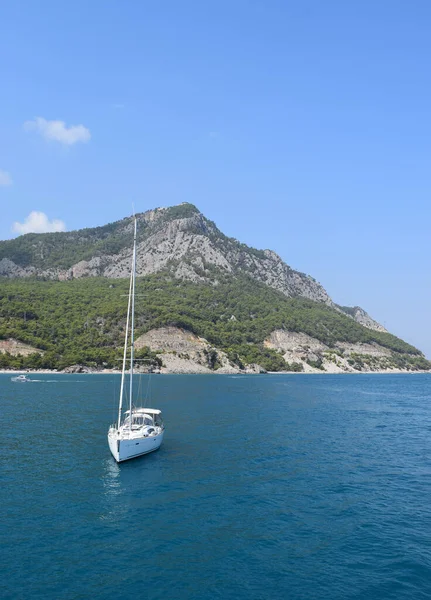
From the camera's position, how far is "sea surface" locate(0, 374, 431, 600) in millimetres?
22953

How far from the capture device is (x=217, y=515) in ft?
104

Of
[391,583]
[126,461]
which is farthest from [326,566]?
[126,461]

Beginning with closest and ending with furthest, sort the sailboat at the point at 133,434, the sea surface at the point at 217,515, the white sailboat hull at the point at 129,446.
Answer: the sea surface at the point at 217,515
the white sailboat hull at the point at 129,446
the sailboat at the point at 133,434

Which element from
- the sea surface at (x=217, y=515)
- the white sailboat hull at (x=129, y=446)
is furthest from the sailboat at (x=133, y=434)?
the sea surface at (x=217, y=515)

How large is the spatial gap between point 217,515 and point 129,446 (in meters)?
14.4

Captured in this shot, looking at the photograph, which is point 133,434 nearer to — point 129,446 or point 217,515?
point 129,446

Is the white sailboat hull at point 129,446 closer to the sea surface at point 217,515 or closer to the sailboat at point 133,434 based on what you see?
the sailboat at point 133,434

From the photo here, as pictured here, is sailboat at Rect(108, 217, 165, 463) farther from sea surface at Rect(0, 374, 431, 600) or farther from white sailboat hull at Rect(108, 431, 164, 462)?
sea surface at Rect(0, 374, 431, 600)

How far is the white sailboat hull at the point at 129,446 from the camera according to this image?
141ft

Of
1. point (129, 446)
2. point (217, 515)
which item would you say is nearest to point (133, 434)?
point (129, 446)

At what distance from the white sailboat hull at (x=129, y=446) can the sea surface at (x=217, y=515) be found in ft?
2.88

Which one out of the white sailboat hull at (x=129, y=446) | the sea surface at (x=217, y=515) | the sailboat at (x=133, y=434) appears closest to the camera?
the sea surface at (x=217, y=515)

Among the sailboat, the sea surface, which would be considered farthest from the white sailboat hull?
the sea surface

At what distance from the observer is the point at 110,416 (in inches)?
2783
